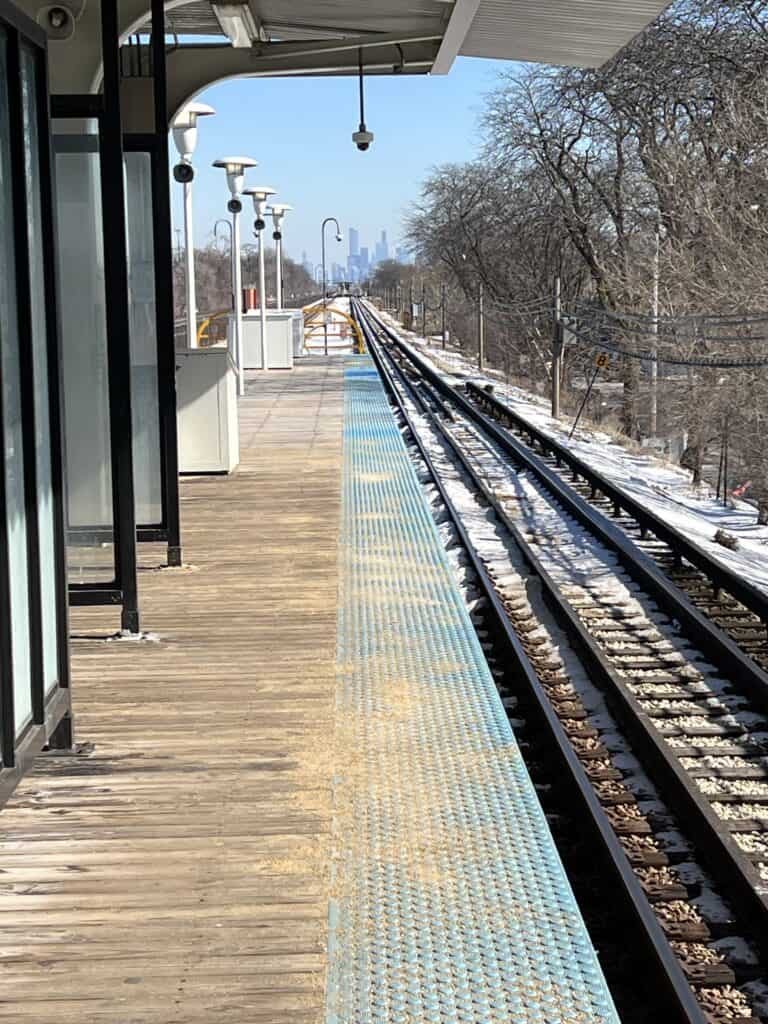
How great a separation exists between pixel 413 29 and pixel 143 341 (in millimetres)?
3606

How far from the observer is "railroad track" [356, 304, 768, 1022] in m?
4.15

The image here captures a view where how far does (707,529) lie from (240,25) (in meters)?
7.06

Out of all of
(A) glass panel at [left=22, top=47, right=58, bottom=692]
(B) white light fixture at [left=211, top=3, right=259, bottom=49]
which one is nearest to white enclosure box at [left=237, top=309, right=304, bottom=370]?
(B) white light fixture at [left=211, top=3, right=259, bottom=49]

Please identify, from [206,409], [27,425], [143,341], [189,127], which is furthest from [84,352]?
[189,127]

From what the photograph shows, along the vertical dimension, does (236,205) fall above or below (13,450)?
Result: above

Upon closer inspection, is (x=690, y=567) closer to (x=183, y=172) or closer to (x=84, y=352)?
(x=84, y=352)

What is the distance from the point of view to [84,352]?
654 cm

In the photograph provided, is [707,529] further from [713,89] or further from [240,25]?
[713,89]

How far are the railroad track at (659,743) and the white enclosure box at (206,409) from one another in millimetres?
2516

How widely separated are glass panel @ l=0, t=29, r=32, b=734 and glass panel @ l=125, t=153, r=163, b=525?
3.54 meters

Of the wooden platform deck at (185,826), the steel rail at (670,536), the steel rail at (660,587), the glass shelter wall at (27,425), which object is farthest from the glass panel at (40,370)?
the steel rail at (670,536)

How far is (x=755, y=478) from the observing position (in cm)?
2106

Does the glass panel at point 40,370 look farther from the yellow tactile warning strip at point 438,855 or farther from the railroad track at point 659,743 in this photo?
the railroad track at point 659,743

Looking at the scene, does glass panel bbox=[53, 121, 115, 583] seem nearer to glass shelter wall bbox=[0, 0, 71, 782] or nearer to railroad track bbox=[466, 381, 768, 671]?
glass shelter wall bbox=[0, 0, 71, 782]
